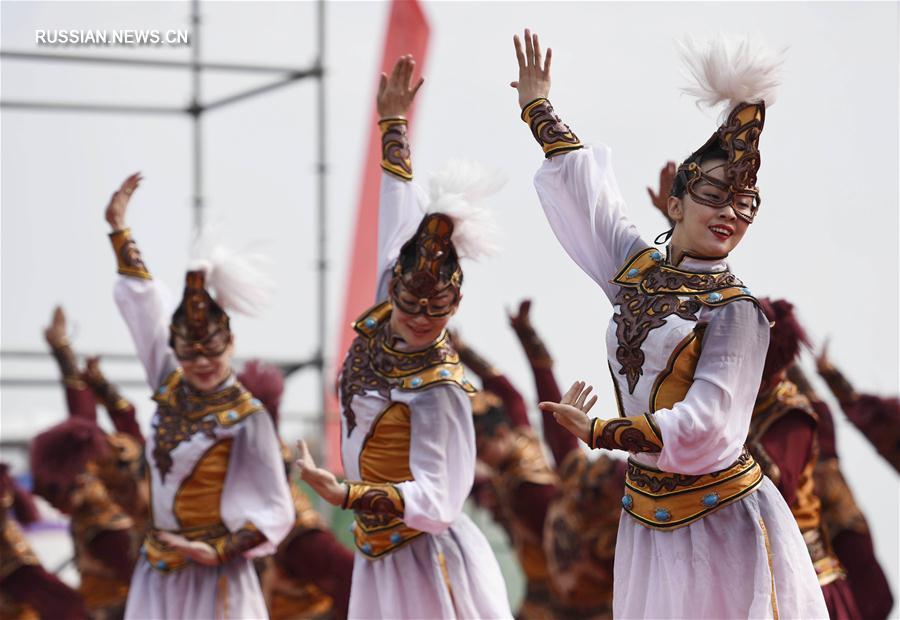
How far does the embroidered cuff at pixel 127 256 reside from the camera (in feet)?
20.5

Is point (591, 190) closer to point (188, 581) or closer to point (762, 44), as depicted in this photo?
point (762, 44)

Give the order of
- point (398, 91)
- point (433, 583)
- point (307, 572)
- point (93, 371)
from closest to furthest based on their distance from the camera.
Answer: point (433, 583) < point (398, 91) < point (93, 371) < point (307, 572)

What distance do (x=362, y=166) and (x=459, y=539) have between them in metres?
5.30

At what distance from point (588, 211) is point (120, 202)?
8.25 ft

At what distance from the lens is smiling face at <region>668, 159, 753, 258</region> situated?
4113mm

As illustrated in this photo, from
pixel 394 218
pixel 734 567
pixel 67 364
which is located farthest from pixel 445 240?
pixel 67 364

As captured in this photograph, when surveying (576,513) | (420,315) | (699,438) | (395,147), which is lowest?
(576,513)

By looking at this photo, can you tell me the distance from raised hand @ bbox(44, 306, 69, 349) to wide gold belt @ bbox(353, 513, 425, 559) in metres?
3.15

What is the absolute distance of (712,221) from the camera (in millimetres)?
4109

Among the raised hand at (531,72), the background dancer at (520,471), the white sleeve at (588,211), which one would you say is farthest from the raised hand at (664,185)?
the background dancer at (520,471)

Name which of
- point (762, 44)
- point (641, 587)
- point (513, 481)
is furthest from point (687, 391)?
point (513, 481)

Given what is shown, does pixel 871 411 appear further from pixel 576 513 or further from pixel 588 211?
pixel 588 211

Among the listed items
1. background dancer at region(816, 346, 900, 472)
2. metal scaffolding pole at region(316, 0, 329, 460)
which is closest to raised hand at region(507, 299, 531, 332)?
background dancer at region(816, 346, 900, 472)

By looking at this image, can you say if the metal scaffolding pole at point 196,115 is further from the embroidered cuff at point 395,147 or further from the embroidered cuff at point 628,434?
the embroidered cuff at point 628,434
